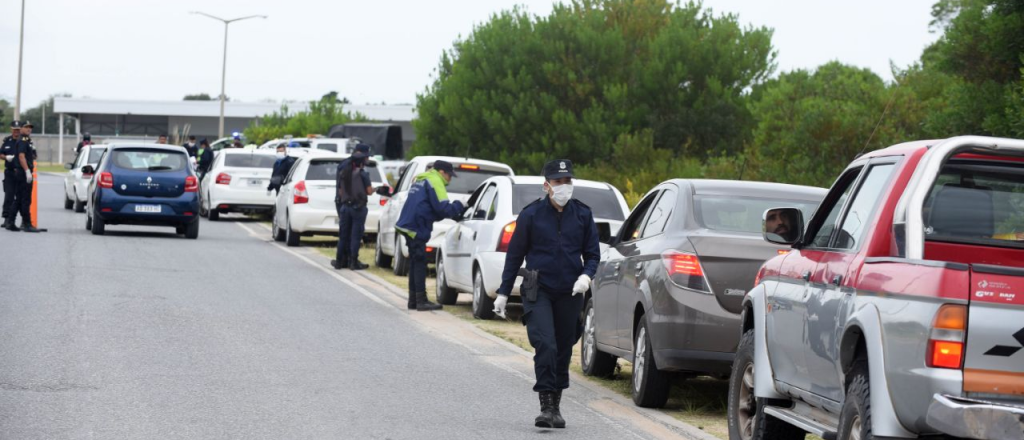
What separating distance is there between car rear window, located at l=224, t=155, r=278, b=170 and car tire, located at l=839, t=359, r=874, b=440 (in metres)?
27.1

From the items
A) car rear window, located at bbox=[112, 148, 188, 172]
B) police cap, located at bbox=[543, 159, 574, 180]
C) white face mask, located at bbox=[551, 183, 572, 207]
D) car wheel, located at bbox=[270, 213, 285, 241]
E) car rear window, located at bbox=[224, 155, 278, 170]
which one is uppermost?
police cap, located at bbox=[543, 159, 574, 180]

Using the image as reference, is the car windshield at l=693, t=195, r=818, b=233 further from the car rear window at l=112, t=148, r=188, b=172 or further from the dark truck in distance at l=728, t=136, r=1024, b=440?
the car rear window at l=112, t=148, r=188, b=172

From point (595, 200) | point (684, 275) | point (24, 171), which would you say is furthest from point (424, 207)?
point (24, 171)

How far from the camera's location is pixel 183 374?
35.9 feet

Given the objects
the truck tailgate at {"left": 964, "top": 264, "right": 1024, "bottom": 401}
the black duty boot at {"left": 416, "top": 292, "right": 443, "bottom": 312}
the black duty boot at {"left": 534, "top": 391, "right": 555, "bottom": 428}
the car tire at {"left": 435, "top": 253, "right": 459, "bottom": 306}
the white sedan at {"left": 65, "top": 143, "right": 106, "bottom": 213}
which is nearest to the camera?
the truck tailgate at {"left": 964, "top": 264, "right": 1024, "bottom": 401}

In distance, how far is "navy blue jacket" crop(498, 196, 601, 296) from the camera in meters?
9.81

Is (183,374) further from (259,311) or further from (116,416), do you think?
(259,311)

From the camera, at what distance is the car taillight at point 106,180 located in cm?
2583

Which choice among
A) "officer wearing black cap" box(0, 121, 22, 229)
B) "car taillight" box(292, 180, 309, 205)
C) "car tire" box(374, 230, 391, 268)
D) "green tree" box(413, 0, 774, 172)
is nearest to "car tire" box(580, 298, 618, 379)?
"car tire" box(374, 230, 391, 268)

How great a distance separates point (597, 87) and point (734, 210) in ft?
115

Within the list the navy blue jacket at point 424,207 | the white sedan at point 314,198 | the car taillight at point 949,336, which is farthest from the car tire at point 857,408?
the white sedan at point 314,198

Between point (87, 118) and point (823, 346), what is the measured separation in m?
108

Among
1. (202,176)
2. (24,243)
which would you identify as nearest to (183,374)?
(24,243)

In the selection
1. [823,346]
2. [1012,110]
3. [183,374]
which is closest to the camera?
[823,346]
